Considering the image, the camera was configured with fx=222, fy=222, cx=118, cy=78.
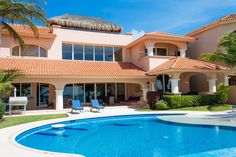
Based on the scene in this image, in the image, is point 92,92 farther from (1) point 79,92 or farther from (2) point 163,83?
(2) point 163,83

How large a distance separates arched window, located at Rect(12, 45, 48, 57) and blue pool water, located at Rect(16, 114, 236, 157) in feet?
43.9

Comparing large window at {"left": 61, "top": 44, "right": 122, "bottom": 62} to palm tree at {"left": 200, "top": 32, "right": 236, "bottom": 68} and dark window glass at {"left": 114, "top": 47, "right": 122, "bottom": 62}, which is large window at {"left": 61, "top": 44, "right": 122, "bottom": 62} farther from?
palm tree at {"left": 200, "top": 32, "right": 236, "bottom": 68}

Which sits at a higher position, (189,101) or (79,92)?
(79,92)

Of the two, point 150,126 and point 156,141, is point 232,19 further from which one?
point 156,141

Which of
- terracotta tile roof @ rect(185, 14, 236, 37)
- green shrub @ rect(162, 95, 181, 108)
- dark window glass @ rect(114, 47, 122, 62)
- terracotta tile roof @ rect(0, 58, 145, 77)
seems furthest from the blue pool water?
terracotta tile roof @ rect(185, 14, 236, 37)

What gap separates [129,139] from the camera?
42.0 feet

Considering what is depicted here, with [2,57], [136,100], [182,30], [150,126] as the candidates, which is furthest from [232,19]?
[2,57]

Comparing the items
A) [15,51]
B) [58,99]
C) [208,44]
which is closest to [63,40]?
[15,51]

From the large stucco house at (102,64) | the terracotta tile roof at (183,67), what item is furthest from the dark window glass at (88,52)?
the terracotta tile roof at (183,67)

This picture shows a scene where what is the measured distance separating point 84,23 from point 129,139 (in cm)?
2590

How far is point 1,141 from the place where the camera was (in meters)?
10.6

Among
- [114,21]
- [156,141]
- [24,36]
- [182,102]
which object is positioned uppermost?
[114,21]

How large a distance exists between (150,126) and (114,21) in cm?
2460

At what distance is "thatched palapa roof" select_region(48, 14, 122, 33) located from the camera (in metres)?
33.3
